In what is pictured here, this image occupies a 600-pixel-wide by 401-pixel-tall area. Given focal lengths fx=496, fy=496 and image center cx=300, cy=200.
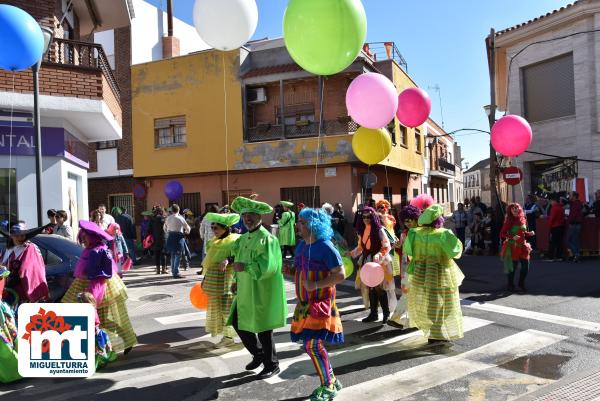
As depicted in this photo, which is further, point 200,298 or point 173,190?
point 173,190

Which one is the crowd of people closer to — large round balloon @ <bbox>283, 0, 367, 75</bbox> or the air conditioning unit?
large round balloon @ <bbox>283, 0, 367, 75</bbox>

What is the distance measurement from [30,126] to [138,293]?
4.28m

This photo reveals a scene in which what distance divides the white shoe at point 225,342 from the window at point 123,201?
17.9 m

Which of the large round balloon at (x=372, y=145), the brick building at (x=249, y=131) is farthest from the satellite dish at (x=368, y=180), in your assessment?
the large round balloon at (x=372, y=145)

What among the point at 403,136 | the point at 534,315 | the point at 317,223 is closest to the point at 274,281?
the point at 317,223

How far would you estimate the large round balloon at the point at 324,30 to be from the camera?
16.8 feet

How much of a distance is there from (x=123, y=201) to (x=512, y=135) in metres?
18.6

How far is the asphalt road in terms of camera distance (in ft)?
14.1

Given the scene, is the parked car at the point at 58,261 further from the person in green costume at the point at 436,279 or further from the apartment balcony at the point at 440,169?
the apartment balcony at the point at 440,169

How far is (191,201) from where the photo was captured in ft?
65.6

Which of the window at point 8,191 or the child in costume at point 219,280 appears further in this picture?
the window at point 8,191

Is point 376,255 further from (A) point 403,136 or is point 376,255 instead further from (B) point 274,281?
(A) point 403,136

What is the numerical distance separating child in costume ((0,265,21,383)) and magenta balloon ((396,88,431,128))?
627cm

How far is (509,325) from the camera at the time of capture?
628cm
